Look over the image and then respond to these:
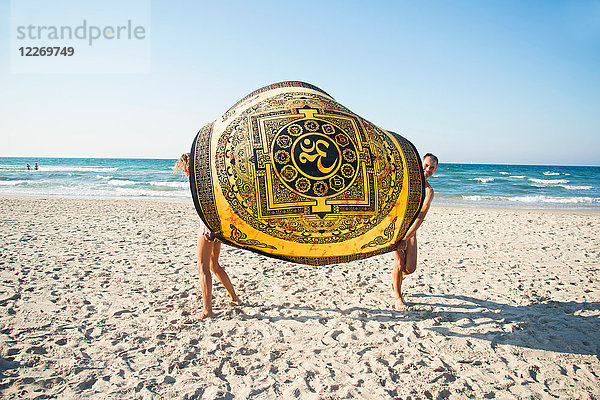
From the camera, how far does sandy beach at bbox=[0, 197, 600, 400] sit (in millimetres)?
2736

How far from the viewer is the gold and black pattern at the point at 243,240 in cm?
235

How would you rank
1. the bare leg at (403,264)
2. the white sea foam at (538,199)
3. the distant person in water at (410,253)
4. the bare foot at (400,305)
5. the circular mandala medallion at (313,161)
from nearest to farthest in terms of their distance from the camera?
the circular mandala medallion at (313,161), the distant person in water at (410,253), the bare leg at (403,264), the bare foot at (400,305), the white sea foam at (538,199)

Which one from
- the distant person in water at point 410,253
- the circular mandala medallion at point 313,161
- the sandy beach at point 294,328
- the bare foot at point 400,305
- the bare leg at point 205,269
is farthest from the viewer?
the bare foot at point 400,305

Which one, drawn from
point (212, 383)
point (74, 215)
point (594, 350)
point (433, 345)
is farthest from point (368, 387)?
point (74, 215)

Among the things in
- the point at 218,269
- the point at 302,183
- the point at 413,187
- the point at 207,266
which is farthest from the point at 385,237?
the point at 218,269

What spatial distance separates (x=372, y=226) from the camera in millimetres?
2447

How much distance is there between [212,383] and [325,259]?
133 centimetres

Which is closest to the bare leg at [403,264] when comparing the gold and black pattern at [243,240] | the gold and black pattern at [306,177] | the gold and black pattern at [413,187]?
the gold and black pattern at [413,187]

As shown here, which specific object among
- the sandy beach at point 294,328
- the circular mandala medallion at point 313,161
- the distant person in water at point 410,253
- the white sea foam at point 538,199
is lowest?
the sandy beach at point 294,328

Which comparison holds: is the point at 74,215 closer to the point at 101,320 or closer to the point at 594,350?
the point at 101,320

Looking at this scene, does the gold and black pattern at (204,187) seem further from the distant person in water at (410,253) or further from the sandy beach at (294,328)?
the distant person in water at (410,253)

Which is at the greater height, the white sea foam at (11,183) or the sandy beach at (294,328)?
the white sea foam at (11,183)

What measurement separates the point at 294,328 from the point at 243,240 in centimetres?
167

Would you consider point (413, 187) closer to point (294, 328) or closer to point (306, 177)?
point (306, 177)
